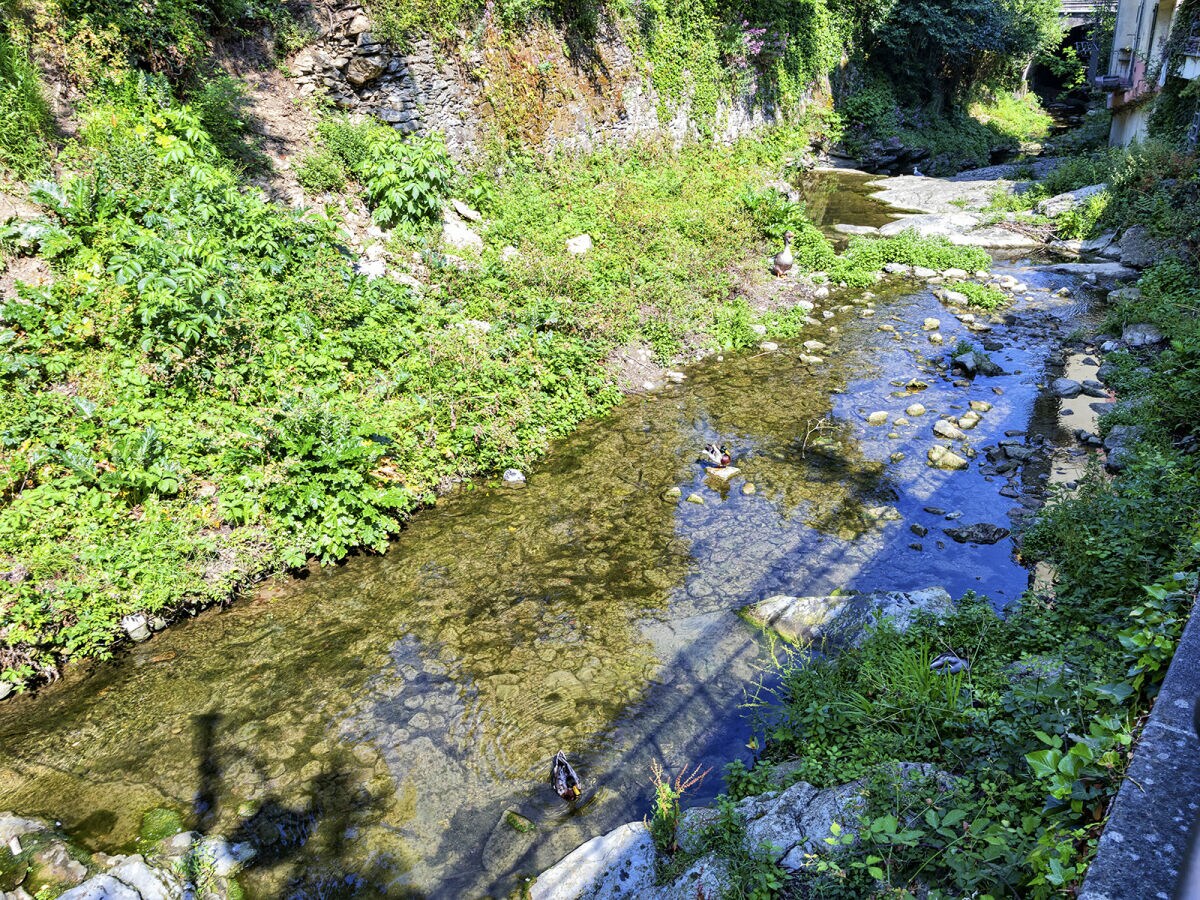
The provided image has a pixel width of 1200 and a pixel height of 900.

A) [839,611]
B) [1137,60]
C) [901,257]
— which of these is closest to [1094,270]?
[901,257]

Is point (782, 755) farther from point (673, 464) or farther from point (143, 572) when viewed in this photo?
point (143, 572)

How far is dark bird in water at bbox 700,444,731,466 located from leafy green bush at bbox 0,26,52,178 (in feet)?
28.9

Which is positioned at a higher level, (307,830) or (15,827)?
(15,827)

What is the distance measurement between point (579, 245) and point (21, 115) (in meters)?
7.91

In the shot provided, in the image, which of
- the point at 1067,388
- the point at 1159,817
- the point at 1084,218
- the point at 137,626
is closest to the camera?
the point at 1159,817

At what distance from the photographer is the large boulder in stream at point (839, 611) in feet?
18.6

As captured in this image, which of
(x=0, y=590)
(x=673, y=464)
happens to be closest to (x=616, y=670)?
(x=673, y=464)

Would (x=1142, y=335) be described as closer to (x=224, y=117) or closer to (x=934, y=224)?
(x=934, y=224)

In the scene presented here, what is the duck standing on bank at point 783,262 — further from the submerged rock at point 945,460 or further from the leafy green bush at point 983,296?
the submerged rock at point 945,460

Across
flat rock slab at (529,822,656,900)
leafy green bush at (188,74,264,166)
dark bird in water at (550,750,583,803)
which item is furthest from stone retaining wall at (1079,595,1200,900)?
leafy green bush at (188,74,264,166)

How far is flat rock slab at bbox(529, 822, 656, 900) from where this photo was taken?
4.04 meters

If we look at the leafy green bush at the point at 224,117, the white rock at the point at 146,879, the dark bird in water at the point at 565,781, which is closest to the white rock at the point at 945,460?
the dark bird in water at the point at 565,781

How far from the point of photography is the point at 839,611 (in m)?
6.01

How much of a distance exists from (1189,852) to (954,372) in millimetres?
9714
